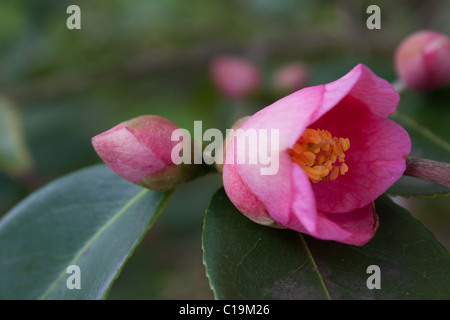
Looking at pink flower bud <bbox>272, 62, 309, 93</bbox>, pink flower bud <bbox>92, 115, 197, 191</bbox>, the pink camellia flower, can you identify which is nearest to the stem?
the pink camellia flower

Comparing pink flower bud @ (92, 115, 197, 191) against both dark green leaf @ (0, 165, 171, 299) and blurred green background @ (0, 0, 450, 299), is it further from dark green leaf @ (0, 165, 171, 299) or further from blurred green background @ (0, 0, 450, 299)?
blurred green background @ (0, 0, 450, 299)

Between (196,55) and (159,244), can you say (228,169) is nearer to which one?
(196,55)

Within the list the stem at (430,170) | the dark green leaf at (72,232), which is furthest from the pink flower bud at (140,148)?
the stem at (430,170)

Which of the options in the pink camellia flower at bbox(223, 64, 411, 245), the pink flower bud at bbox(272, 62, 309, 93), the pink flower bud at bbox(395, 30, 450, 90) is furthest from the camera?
the pink flower bud at bbox(272, 62, 309, 93)

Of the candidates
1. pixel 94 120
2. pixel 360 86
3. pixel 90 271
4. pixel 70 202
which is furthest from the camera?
pixel 94 120

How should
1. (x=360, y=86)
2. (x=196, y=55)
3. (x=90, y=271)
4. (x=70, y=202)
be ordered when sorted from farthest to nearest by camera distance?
(x=196, y=55) → (x=70, y=202) → (x=90, y=271) → (x=360, y=86)

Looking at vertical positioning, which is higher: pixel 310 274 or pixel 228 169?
pixel 228 169

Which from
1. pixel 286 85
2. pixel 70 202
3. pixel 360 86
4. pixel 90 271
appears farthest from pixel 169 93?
pixel 360 86
